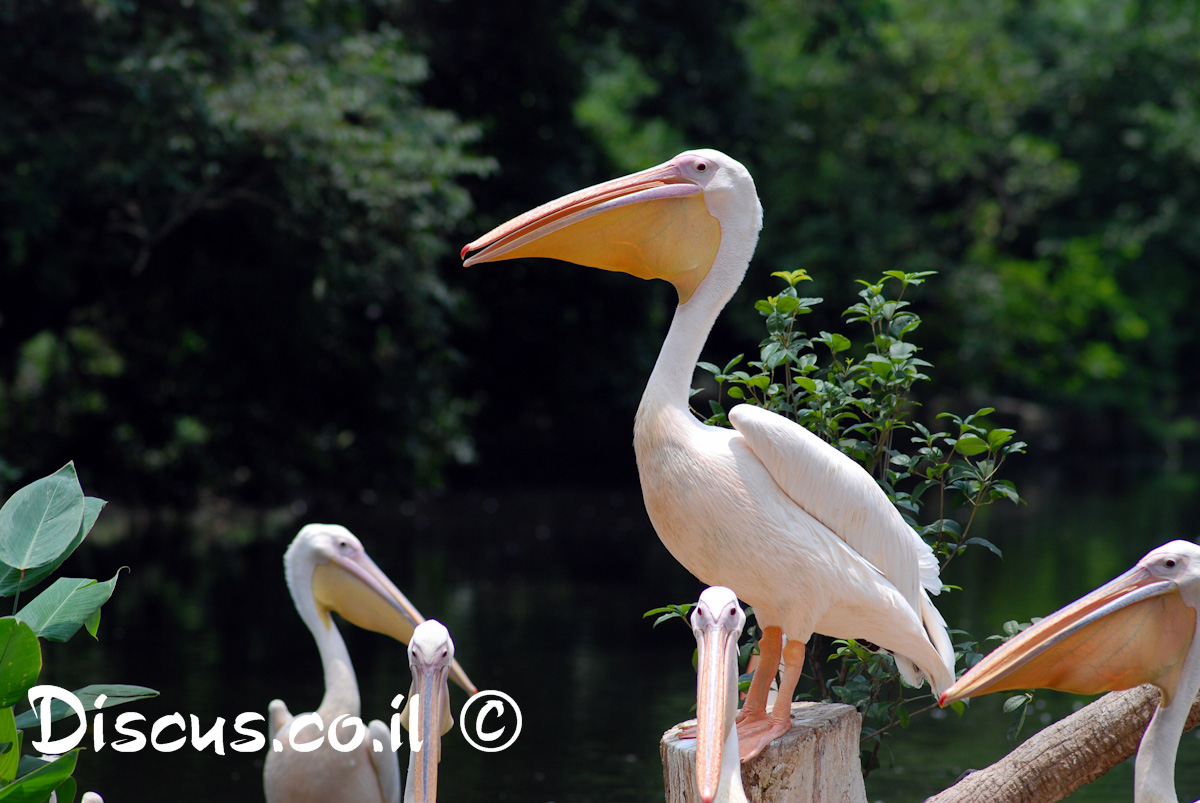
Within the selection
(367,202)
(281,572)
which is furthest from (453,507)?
(367,202)

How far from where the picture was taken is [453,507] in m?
17.2

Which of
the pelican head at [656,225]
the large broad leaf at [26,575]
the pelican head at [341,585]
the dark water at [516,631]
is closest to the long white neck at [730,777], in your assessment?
the pelican head at [656,225]

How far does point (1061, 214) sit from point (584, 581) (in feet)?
59.4

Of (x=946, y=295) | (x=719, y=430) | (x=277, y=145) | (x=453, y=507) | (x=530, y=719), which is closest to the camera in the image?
(x=719, y=430)

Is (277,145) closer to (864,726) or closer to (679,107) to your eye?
(679,107)

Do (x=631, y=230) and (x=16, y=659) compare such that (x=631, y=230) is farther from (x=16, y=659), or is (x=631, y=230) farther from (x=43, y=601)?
(x=16, y=659)

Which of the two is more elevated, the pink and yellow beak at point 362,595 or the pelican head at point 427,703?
the pink and yellow beak at point 362,595

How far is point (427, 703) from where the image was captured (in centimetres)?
290

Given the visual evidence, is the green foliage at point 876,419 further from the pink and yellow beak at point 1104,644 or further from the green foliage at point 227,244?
the green foliage at point 227,244

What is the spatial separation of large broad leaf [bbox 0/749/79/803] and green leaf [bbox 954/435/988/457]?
2.45 metres

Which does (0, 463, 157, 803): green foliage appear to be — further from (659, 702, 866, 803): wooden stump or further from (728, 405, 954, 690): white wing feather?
(728, 405, 954, 690): white wing feather

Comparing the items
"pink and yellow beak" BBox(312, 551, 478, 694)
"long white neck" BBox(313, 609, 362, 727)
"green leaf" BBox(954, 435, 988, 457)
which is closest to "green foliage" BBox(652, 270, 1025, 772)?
"green leaf" BBox(954, 435, 988, 457)

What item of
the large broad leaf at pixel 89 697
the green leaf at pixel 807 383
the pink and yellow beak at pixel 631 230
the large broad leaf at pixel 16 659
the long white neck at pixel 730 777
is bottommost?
the long white neck at pixel 730 777

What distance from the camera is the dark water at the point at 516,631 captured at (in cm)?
625
